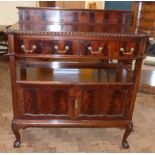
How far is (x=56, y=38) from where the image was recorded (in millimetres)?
1462

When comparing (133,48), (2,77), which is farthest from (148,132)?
(2,77)

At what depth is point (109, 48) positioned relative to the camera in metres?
1.52

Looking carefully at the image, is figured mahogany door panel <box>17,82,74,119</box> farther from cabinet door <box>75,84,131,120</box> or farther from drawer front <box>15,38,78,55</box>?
drawer front <box>15,38,78,55</box>

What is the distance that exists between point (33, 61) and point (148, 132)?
1.23 m

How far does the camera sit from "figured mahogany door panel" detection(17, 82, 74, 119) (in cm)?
162

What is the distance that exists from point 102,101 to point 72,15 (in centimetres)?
76

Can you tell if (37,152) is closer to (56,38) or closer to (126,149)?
(126,149)

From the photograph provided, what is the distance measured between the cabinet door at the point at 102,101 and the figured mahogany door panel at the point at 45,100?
0.25ft

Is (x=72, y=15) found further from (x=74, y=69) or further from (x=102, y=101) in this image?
(x=102, y=101)

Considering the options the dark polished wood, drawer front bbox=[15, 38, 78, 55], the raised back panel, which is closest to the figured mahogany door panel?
drawer front bbox=[15, 38, 78, 55]

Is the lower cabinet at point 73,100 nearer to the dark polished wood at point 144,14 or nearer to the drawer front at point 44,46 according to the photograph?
the drawer front at point 44,46

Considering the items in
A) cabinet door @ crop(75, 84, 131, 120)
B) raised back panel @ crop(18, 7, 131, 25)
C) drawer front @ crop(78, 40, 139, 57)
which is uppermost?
raised back panel @ crop(18, 7, 131, 25)

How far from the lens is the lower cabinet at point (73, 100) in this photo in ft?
5.35

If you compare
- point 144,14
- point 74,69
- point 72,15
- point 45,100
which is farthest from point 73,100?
point 144,14
